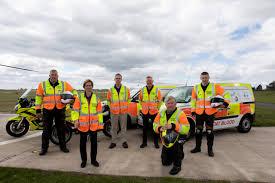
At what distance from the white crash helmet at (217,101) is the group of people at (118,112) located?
0.12 m

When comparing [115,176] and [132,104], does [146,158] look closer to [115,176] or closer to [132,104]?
[115,176]

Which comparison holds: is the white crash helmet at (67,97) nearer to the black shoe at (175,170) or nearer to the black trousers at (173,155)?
the black trousers at (173,155)

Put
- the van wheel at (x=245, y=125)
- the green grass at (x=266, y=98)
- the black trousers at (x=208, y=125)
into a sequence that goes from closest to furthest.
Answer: the black trousers at (x=208, y=125), the van wheel at (x=245, y=125), the green grass at (x=266, y=98)

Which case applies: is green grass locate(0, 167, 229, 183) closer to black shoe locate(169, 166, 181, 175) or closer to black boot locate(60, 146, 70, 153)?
black shoe locate(169, 166, 181, 175)

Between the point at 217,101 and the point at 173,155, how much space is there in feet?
5.38

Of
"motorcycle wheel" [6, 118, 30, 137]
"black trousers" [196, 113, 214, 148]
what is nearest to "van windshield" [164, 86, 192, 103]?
"black trousers" [196, 113, 214, 148]

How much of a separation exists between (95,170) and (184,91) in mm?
3966

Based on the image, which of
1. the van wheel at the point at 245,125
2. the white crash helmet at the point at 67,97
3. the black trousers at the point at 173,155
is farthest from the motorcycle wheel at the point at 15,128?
the van wheel at the point at 245,125

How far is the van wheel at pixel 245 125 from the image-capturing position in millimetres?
7695

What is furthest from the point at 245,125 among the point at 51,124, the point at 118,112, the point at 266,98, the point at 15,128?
the point at 266,98

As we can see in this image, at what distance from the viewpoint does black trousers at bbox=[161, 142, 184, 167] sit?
4.20 m

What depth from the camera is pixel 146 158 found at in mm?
4973

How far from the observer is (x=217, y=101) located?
4.97 meters

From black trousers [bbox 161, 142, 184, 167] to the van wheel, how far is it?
427 cm
